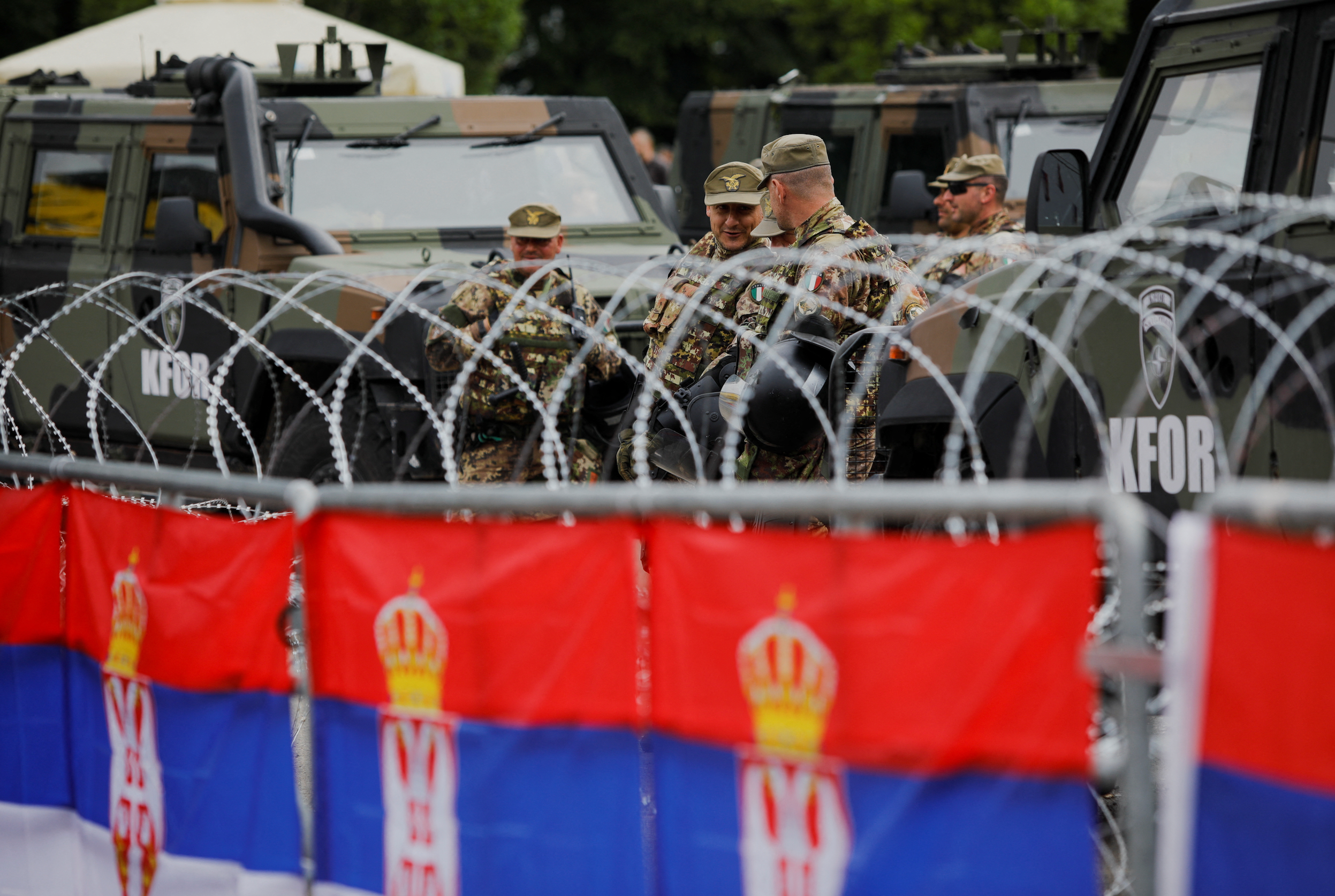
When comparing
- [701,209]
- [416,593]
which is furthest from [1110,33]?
[416,593]

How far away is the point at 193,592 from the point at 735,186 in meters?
3.29

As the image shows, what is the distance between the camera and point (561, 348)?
683cm

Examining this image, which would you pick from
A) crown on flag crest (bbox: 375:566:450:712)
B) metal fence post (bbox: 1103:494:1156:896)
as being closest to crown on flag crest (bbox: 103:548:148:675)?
crown on flag crest (bbox: 375:566:450:712)

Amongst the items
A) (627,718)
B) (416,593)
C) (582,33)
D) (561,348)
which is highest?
(582,33)

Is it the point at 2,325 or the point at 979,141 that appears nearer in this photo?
the point at 2,325

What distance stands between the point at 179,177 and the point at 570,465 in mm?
2812

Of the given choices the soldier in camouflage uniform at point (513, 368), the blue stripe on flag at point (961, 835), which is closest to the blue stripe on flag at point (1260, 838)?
the blue stripe on flag at point (961, 835)

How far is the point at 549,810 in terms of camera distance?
316 cm

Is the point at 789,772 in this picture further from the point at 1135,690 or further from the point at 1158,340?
the point at 1158,340

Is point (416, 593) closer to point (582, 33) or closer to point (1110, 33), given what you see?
point (1110, 33)

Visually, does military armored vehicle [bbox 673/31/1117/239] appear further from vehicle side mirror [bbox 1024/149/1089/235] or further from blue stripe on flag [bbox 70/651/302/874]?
→ blue stripe on flag [bbox 70/651/302/874]

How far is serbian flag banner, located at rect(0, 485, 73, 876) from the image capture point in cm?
416

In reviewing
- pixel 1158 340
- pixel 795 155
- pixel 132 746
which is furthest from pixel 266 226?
pixel 1158 340

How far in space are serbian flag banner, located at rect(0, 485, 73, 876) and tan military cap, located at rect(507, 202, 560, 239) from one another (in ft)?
10.2
